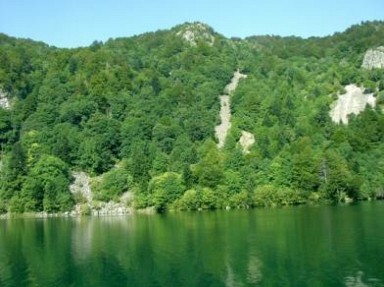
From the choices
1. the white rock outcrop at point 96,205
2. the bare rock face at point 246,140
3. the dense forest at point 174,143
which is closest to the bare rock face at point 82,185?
the white rock outcrop at point 96,205

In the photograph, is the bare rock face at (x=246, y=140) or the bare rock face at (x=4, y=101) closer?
A: the bare rock face at (x=246, y=140)

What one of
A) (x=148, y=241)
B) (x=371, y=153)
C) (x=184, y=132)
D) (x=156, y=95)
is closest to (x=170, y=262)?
(x=148, y=241)

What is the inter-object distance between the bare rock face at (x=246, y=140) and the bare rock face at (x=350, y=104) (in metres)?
27.9

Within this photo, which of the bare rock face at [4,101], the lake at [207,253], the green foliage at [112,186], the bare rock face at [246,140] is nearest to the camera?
the lake at [207,253]

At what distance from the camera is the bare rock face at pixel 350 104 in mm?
181125

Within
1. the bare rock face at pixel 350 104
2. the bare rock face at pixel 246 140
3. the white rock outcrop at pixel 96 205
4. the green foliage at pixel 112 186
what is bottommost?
the white rock outcrop at pixel 96 205

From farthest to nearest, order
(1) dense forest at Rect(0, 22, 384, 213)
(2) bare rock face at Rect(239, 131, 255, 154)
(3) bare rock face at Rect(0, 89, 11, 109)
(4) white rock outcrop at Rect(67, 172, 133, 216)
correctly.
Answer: (3) bare rock face at Rect(0, 89, 11, 109)
(2) bare rock face at Rect(239, 131, 255, 154)
(1) dense forest at Rect(0, 22, 384, 213)
(4) white rock outcrop at Rect(67, 172, 133, 216)

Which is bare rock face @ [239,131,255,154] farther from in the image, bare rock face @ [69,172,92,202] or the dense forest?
bare rock face @ [69,172,92,202]

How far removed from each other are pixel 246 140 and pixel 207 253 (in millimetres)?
107563

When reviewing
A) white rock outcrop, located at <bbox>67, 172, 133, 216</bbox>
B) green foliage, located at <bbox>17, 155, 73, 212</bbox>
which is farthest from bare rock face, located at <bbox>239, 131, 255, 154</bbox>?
→ green foliage, located at <bbox>17, 155, 73, 212</bbox>

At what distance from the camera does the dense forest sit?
131 meters

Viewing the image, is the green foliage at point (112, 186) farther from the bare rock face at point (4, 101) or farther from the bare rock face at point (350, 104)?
the bare rock face at point (350, 104)

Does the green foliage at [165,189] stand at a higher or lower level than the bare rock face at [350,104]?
lower

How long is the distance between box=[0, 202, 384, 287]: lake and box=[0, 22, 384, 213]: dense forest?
123ft
